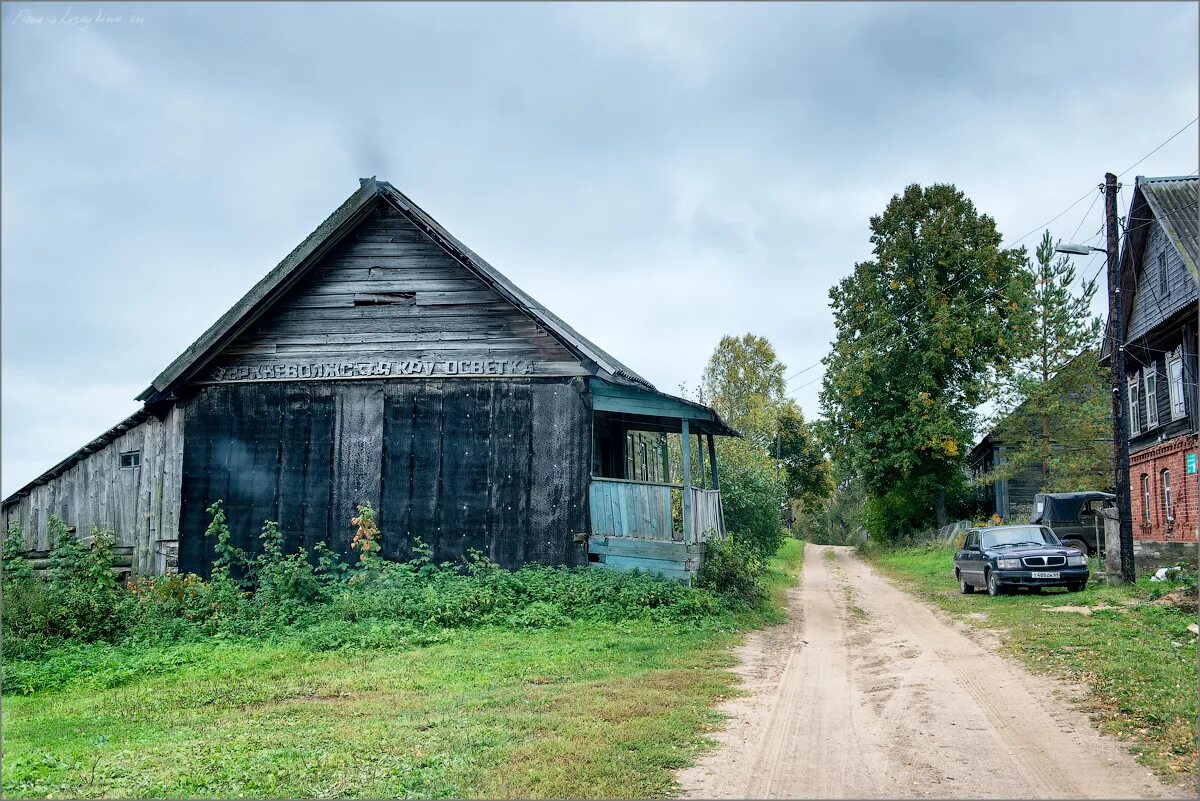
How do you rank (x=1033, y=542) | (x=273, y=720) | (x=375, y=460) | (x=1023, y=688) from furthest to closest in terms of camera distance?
(x=1033, y=542) → (x=375, y=460) → (x=1023, y=688) → (x=273, y=720)

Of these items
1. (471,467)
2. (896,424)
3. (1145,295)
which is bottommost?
(471,467)

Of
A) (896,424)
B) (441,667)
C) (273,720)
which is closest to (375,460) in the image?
(441,667)

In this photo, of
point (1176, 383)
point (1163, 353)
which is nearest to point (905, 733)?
point (1176, 383)

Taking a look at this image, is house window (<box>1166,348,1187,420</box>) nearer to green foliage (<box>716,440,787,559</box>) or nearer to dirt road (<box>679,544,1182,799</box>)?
green foliage (<box>716,440,787,559</box>)

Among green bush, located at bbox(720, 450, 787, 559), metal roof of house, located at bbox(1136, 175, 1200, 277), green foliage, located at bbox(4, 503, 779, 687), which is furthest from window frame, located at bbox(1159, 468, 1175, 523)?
green foliage, located at bbox(4, 503, 779, 687)

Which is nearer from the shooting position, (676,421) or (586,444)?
(586,444)

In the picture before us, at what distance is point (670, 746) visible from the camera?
7.38m

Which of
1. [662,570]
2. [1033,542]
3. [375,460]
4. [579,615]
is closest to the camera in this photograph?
[579,615]

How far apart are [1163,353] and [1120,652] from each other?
18875 millimetres

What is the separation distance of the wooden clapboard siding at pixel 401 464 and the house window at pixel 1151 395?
1935 cm

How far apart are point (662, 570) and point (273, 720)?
872cm

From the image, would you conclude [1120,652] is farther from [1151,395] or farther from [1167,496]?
[1151,395]

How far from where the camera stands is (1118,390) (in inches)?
756

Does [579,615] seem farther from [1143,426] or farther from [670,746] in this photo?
[1143,426]
